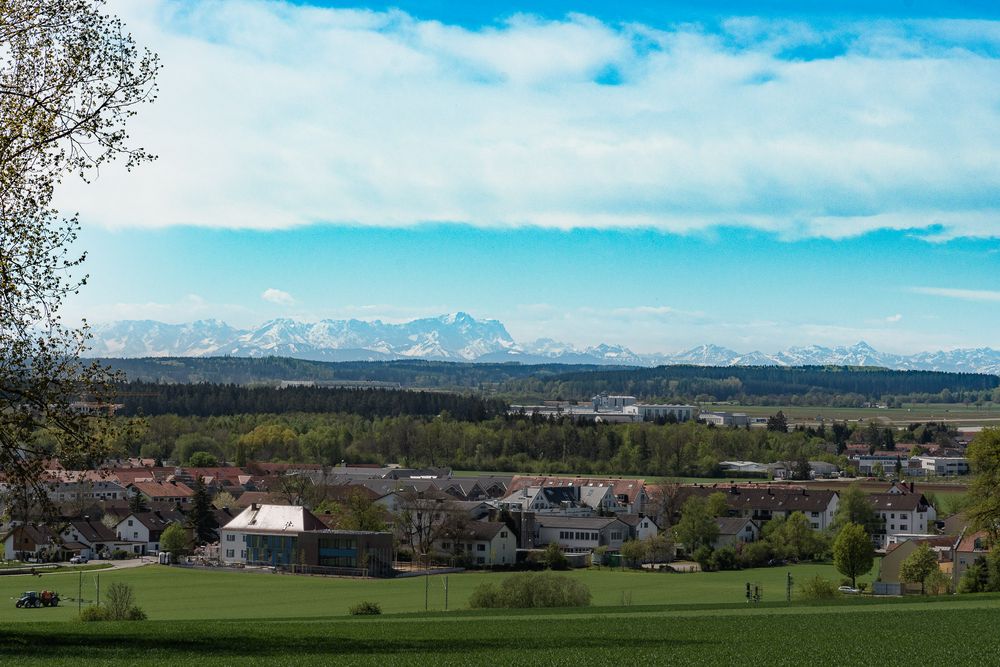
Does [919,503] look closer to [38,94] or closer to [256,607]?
[256,607]

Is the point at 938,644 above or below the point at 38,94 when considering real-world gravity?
below

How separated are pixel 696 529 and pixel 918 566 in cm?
2217

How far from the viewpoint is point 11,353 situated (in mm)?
17047

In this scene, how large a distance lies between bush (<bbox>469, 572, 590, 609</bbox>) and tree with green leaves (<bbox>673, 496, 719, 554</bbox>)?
2862 centimetres

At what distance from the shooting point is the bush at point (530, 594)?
127ft

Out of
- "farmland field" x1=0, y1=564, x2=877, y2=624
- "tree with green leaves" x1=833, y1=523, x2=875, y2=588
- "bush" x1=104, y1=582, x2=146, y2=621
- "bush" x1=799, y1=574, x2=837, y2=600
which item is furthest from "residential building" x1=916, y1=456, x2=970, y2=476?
"bush" x1=104, y1=582, x2=146, y2=621

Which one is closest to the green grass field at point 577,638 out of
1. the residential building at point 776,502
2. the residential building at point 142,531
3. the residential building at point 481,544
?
the residential building at point 481,544

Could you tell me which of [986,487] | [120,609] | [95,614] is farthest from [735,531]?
[95,614]

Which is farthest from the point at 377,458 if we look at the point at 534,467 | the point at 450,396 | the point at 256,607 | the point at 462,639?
the point at 462,639

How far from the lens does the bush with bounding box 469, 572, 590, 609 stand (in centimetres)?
3884

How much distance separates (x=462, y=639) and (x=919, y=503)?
66.3m

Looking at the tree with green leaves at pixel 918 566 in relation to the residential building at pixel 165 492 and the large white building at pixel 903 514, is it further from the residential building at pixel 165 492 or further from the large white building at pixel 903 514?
the residential building at pixel 165 492

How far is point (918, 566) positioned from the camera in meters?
48.2

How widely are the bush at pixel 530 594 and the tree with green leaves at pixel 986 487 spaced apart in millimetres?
14006
